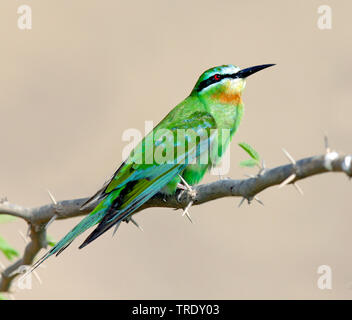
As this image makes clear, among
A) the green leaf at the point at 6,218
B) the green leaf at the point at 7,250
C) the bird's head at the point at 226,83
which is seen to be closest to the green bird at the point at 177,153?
the bird's head at the point at 226,83

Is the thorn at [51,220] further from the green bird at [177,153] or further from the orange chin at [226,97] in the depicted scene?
the orange chin at [226,97]

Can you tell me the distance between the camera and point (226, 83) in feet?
12.1

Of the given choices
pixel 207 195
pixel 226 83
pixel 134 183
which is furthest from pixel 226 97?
pixel 207 195

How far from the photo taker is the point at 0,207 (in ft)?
8.14

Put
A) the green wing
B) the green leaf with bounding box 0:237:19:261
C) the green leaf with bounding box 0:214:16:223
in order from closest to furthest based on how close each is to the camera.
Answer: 1. the green leaf with bounding box 0:237:19:261
2. the green leaf with bounding box 0:214:16:223
3. the green wing

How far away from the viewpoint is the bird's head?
367 centimetres

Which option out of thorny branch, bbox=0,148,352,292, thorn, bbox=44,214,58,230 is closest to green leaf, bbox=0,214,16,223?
thorny branch, bbox=0,148,352,292

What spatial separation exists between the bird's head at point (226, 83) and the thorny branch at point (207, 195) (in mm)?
957

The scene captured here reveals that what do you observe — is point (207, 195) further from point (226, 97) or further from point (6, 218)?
point (226, 97)

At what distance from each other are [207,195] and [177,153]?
934 mm

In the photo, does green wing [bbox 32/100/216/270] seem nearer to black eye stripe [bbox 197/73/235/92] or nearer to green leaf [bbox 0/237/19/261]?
green leaf [bbox 0/237/19/261]

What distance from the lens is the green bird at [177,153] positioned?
2677 mm
